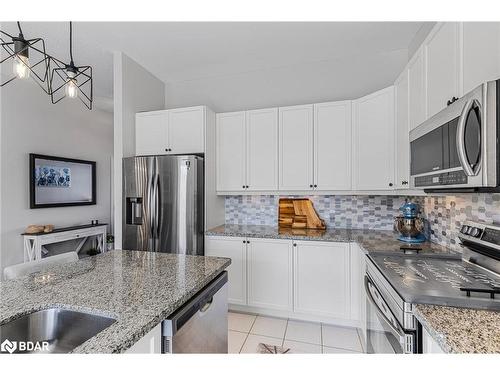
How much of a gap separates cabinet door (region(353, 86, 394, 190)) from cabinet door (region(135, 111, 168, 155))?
81.0 inches

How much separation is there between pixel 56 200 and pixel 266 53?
345 cm

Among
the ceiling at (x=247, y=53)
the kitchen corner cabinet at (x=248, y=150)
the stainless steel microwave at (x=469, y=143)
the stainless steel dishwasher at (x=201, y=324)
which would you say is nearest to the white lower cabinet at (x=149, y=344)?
the stainless steel dishwasher at (x=201, y=324)

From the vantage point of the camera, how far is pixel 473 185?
0.95 meters

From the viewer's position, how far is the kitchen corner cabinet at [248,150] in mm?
2750

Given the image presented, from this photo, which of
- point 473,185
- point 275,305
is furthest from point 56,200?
point 473,185

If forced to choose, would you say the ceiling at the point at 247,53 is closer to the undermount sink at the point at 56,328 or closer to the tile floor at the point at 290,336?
the undermount sink at the point at 56,328

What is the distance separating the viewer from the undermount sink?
0.91 metres

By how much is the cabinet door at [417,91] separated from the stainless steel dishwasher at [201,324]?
5.38ft

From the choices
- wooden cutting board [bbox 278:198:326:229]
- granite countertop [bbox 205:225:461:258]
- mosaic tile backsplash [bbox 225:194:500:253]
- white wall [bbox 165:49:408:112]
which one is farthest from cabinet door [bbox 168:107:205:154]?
wooden cutting board [bbox 278:198:326:229]

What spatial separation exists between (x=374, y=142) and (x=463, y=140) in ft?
4.70

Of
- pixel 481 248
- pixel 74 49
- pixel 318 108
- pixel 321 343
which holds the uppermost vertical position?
pixel 74 49

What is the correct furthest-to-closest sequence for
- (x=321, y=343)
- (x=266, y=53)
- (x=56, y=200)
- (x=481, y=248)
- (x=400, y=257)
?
(x=56, y=200)
(x=266, y=53)
(x=321, y=343)
(x=400, y=257)
(x=481, y=248)

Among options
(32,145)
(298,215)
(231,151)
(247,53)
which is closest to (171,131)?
(231,151)
